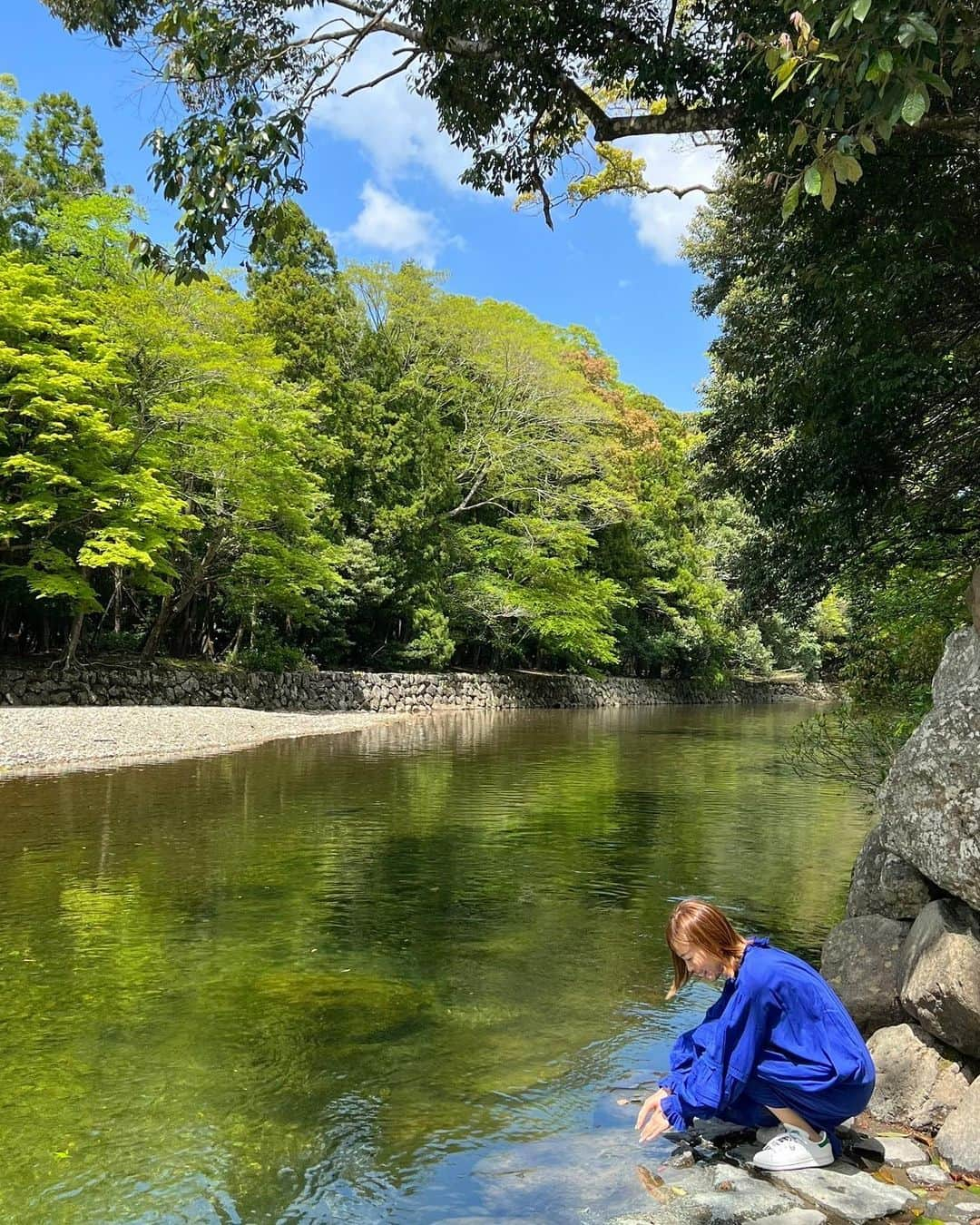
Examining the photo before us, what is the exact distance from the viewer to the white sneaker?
3.62 m

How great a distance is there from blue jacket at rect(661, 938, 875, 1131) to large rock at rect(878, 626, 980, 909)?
1.09 m

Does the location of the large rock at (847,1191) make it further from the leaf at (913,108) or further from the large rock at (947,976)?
the leaf at (913,108)

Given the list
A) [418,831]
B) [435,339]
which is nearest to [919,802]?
[418,831]

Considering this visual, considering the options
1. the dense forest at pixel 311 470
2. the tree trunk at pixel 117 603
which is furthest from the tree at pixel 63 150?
the tree trunk at pixel 117 603

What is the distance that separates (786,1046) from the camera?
3725mm

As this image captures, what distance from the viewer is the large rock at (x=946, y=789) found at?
4.38 meters

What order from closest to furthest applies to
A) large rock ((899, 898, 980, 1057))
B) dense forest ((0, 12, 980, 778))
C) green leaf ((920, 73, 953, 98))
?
green leaf ((920, 73, 953, 98)), large rock ((899, 898, 980, 1057)), dense forest ((0, 12, 980, 778))

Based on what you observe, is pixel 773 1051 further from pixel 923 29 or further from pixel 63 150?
pixel 63 150

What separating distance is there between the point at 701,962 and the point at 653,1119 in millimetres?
815

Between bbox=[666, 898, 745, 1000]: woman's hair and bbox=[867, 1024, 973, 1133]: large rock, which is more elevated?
bbox=[666, 898, 745, 1000]: woman's hair

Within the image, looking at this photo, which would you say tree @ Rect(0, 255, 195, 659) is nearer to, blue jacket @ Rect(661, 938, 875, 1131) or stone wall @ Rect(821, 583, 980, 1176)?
stone wall @ Rect(821, 583, 980, 1176)

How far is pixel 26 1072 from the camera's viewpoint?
189 inches

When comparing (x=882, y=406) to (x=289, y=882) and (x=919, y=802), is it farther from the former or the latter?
(x=289, y=882)

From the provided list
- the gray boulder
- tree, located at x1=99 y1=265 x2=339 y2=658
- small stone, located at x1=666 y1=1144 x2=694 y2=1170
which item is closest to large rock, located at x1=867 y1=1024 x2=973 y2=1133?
small stone, located at x1=666 y1=1144 x2=694 y2=1170
